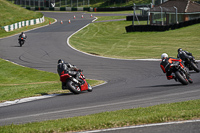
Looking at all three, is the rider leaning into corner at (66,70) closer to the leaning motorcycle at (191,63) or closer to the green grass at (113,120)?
the green grass at (113,120)

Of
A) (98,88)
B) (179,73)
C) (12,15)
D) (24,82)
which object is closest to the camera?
(179,73)

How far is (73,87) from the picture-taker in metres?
14.4

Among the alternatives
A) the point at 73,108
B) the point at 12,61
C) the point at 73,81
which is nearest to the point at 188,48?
the point at 12,61

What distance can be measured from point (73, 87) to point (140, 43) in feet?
81.8

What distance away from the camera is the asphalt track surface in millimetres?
11102

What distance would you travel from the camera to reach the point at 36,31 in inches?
2090

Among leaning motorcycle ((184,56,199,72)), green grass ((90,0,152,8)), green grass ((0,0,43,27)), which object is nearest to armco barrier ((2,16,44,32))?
green grass ((0,0,43,27))

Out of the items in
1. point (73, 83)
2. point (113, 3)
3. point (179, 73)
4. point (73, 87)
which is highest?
point (113, 3)

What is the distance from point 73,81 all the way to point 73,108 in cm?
310

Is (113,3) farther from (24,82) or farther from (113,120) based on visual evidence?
(113,120)

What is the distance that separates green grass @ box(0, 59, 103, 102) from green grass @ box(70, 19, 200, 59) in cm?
857

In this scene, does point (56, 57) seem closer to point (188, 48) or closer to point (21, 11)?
point (188, 48)

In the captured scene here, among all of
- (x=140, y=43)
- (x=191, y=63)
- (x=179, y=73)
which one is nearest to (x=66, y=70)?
(x=179, y=73)

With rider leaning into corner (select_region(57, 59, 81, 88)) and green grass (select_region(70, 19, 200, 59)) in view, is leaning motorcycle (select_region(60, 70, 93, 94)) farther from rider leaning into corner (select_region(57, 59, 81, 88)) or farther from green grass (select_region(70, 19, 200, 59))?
green grass (select_region(70, 19, 200, 59))
